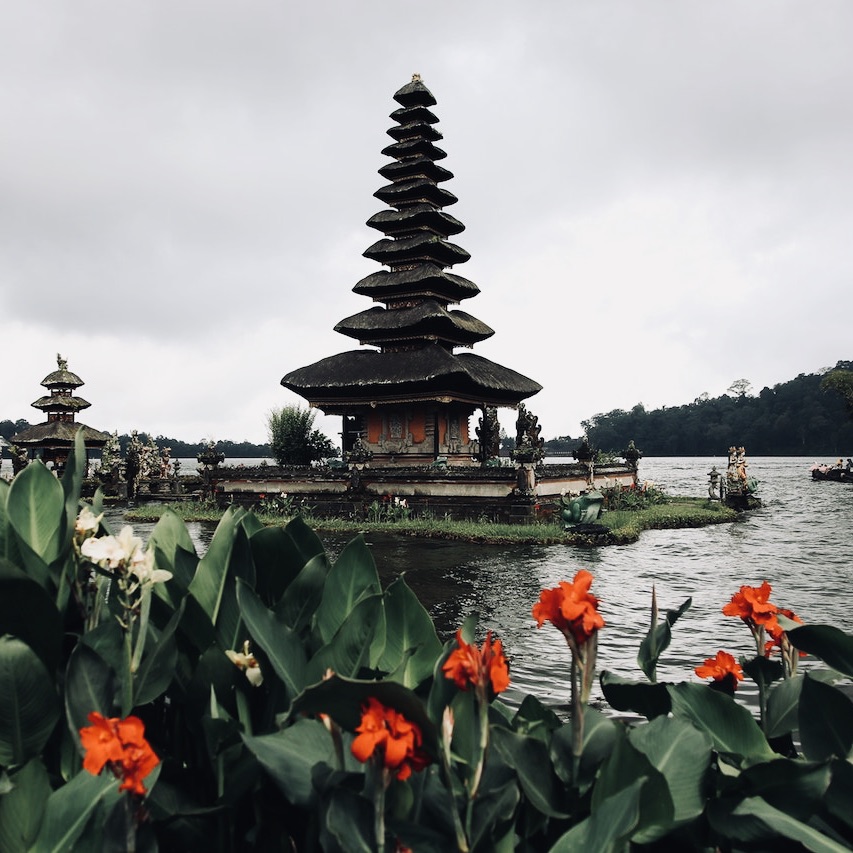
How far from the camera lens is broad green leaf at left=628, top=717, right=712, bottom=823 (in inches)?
51.4

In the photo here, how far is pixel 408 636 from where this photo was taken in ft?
5.21

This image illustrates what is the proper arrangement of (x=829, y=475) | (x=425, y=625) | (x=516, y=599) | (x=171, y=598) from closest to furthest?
(x=425, y=625)
(x=171, y=598)
(x=516, y=599)
(x=829, y=475)

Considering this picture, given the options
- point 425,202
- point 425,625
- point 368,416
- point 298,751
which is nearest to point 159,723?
point 298,751

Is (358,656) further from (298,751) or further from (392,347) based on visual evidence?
(392,347)

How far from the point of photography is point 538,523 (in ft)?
54.4

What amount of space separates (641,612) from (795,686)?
23.4 feet

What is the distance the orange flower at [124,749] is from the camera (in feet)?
3.29

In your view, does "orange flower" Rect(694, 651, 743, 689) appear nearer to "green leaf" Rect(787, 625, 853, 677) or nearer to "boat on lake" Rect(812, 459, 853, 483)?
"green leaf" Rect(787, 625, 853, 677)

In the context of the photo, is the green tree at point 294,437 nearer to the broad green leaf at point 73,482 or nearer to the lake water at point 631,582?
the lake water at point 631,582

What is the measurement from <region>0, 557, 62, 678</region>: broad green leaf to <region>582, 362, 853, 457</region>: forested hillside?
81939 millimetres

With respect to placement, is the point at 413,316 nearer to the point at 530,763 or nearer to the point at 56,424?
the point at 56,424

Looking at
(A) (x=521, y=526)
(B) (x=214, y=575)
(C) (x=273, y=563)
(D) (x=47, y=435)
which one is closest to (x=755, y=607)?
(C) (x=273, y=563)

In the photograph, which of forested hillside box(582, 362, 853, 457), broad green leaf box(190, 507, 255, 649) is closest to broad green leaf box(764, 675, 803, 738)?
broad green leaf box(190, 507, 255, 649)

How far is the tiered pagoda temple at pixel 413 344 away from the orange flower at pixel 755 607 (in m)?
18.9
